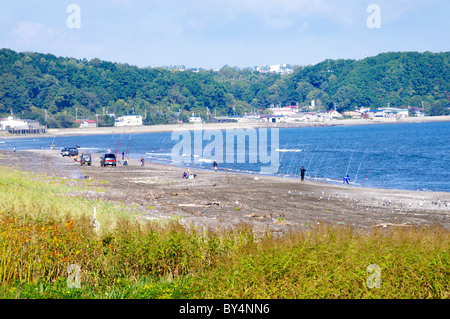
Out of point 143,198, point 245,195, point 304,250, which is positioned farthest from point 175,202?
point 304,250

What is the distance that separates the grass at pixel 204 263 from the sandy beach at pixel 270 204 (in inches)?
286

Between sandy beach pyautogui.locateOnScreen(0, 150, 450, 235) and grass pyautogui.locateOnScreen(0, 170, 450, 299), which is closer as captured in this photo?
grass pyautogui.locateOnScreen(0, 170, 450, 299)

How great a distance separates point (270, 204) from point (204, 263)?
18744 mm

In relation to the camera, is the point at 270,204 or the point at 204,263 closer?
the point at 204,263

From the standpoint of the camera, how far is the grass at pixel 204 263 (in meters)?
8.47

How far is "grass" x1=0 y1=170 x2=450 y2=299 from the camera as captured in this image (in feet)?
27.8

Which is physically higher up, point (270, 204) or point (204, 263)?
point (204, 263)

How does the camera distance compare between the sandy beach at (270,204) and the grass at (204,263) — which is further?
the sandy beach at (270,204)

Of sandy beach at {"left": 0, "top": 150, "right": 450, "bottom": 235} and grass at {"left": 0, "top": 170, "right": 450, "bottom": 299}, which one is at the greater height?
grass at {"left": 0, "top": 170, "right": 450, "bottom": 299}

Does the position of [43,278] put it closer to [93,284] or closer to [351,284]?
[93,284]

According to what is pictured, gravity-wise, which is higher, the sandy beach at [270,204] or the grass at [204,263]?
the grass at [204,263]

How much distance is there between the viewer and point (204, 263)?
1106 centimetres

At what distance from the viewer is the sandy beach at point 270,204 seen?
23281 mm

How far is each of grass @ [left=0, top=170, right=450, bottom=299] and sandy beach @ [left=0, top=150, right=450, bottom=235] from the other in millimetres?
7270
